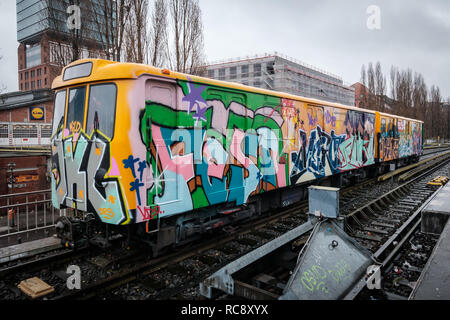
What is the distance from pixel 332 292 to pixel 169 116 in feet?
11.6

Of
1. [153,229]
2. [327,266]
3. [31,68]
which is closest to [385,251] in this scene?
[327,266]

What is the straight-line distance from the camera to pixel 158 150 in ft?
17.6

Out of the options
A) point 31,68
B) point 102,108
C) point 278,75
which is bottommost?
point 102,108

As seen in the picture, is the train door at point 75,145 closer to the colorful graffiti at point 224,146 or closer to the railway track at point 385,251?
the colorful graffiti at point 224,146

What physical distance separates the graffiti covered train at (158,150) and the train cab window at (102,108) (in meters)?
0.02

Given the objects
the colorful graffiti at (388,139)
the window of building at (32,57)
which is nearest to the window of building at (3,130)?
the colorful graffiti at (388,139)

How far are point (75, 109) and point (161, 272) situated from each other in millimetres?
3121

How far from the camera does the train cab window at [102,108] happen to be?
16.8ft

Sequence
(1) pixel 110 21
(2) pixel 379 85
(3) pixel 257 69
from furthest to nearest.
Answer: (3) pixel 257 69, (2) pixel 379 85, (1) pixel 110 21

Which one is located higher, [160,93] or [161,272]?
[160,93]

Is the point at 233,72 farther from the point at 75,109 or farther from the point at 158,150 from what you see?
the point at 158,150

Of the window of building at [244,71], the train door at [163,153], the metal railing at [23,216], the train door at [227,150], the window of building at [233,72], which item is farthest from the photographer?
the window of building at [233,72]
